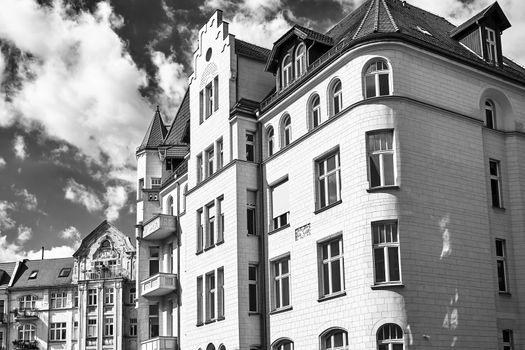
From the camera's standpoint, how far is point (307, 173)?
1207 inches

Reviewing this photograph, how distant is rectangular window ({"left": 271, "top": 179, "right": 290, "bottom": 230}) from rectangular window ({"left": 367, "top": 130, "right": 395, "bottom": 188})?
19.4ft

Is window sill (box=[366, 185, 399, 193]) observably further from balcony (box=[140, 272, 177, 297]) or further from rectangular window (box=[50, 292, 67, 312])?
rectangular window (box=[50, 292, 67, 312])

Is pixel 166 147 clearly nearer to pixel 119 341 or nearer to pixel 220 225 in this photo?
pixel 220 225

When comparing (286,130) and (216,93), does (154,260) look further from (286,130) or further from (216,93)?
(286,130)

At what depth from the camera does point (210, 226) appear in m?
36.6

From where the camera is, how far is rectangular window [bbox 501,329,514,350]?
28.0 m

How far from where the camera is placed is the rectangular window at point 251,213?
34.0m

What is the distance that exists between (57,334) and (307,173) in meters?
61.1

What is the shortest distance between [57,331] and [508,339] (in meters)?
65.1

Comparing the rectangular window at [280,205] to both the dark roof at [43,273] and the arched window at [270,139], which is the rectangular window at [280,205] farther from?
the dark roof at [43,273]

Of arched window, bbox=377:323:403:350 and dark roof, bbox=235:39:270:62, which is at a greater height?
dark roof, bbox=235:39:270:62

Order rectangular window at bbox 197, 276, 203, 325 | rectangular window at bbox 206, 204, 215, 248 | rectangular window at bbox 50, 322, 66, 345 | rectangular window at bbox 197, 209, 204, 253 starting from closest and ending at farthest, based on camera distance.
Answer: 1. rectangular window at bbox 206, 204, 215, 248
2. rectangular window at bbox 197, 276, 203, 325
3. rectangular window at bbox 197, 209, 204, 253
4. rectangular window at bbox 50, 322, 66, 345

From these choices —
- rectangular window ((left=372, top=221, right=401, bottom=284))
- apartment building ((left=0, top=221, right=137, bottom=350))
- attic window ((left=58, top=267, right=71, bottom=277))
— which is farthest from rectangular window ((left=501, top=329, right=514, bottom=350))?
attic window ((left=58, top=267, right=71, bottom=277))

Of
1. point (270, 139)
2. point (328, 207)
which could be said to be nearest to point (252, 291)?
point (328, 207)
